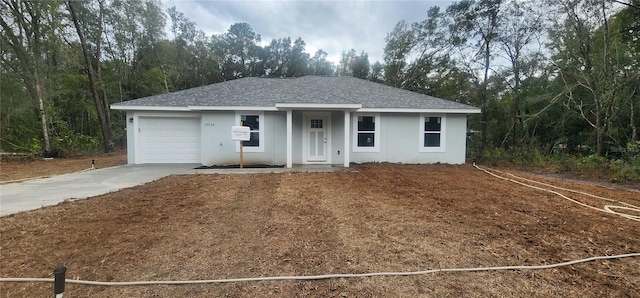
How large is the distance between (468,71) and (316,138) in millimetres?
12907

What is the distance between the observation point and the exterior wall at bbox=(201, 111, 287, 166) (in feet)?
31.0

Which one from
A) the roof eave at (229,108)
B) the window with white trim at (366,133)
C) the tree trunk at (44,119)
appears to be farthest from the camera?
the tree trunk at (44,119)

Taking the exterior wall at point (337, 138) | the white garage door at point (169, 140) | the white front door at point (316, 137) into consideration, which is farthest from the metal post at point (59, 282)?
the white garage door at point (169, 140)

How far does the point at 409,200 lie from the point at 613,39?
12191 mm

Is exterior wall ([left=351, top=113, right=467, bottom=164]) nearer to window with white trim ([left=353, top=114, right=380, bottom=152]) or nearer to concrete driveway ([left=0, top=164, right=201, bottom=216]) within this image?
window with white trim ([left=353, top=114, right=380, bottom=152])

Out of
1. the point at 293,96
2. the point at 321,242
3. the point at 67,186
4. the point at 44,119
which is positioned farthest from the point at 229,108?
the point at 44,119

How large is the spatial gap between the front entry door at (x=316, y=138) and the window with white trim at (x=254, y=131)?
1.67 meters

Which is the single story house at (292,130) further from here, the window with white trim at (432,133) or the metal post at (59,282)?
the metal post at (59,282)

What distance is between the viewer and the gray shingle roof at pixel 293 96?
31.3 feet

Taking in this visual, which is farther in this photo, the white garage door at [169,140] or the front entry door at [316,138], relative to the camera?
the white garage door at [169,140]

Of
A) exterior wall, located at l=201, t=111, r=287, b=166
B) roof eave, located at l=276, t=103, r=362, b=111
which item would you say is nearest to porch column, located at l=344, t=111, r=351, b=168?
roof eave, located at l=276, t=103, r=362, b=111

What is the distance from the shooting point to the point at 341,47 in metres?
31.4

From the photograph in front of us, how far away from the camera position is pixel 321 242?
10.2 feet

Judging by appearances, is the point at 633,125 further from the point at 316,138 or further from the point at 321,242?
the point at 321,242
